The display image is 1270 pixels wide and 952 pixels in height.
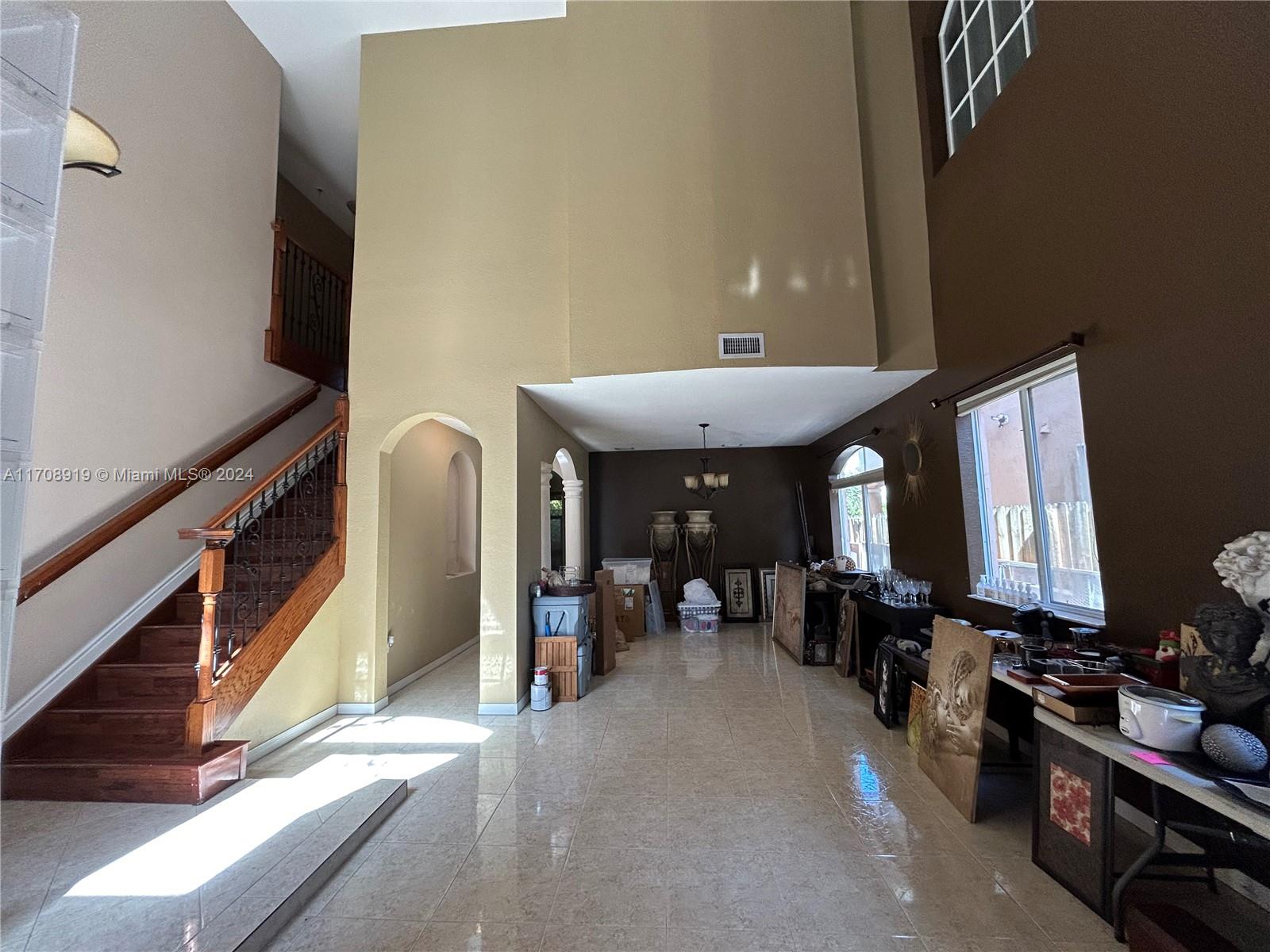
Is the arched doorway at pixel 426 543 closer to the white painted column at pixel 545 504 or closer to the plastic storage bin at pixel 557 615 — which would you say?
the white painted column at pixel 545 504

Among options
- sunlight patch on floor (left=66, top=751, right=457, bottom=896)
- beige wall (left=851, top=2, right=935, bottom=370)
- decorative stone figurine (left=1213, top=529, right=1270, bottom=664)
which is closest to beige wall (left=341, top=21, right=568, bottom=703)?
sunlight patch on floor (left=66, top=751, right=457, bottom=896)

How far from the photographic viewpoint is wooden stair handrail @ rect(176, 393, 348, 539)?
318 centimetres

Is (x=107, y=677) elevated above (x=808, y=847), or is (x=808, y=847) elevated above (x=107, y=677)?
(x=107, y=677)

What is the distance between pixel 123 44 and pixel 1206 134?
20.6 feet

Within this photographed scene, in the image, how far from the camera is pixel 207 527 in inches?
127

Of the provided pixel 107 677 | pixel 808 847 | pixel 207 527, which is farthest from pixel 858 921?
pixel 107 677

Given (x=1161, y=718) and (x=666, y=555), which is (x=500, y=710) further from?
(x=666, y=555)

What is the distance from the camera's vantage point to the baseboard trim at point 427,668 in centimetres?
517

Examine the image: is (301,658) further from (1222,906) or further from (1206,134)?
(1206,134)

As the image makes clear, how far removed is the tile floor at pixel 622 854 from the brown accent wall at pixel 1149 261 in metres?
1.41

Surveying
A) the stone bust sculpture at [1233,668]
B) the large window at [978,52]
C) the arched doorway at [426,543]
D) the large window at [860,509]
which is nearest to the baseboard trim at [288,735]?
the arched doorway at [426,543]

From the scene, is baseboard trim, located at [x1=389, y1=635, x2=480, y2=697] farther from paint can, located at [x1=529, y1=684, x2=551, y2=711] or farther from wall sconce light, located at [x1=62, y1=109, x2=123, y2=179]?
wall sconce light, located at [x1=62, y1=109, x2=123, y2=179]

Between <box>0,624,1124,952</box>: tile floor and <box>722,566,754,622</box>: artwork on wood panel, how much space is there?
4183 mm

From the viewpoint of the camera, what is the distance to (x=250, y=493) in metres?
3.61
